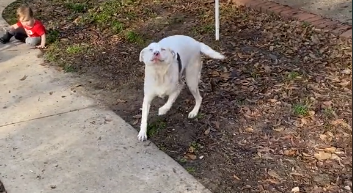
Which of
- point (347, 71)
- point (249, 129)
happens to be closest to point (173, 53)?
point (249, 129)

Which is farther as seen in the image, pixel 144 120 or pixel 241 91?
pixel 241 91

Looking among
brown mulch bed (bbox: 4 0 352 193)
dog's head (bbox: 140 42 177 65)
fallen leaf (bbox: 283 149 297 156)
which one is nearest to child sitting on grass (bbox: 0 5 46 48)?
brown mulch bed (bbox: 4 0 352 193)

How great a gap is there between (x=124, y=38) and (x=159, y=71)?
2.68 metres

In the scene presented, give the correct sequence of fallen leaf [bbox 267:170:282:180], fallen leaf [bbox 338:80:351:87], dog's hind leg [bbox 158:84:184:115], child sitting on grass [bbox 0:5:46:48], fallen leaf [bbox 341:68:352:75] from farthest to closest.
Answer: child sitting on grass [bbox 0:5:46:48]
fallen leaf [bbox 341:68:352:75]
fallen leaf [bbox 338:80:351:87]
dog's hind leg [bbox 158:84:184:115]
fallen leaf [bbox 267:170:282:180]

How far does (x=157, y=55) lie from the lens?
4191 mm

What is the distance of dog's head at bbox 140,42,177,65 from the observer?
13.8ft

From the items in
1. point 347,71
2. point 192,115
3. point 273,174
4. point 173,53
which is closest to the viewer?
point 273,174

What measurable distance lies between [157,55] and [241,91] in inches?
55.0

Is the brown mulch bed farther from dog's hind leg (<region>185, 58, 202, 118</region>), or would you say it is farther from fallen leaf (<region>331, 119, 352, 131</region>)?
dog's hind leg (<region>185, 58, 202, 118</region>)

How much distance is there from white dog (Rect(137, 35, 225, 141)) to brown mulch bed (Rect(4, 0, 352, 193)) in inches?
8.9

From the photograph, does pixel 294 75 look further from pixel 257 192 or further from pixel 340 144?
pixel 257 192

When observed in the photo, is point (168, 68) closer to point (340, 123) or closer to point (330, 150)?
point (330, 150)

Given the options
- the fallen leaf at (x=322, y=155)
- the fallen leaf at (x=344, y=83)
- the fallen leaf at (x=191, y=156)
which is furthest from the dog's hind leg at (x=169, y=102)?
the fallen leaf at (x=344, y=83)

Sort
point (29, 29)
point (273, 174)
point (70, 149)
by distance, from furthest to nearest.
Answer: point (29, 29) < point (70, 149) < point (273, 174)
